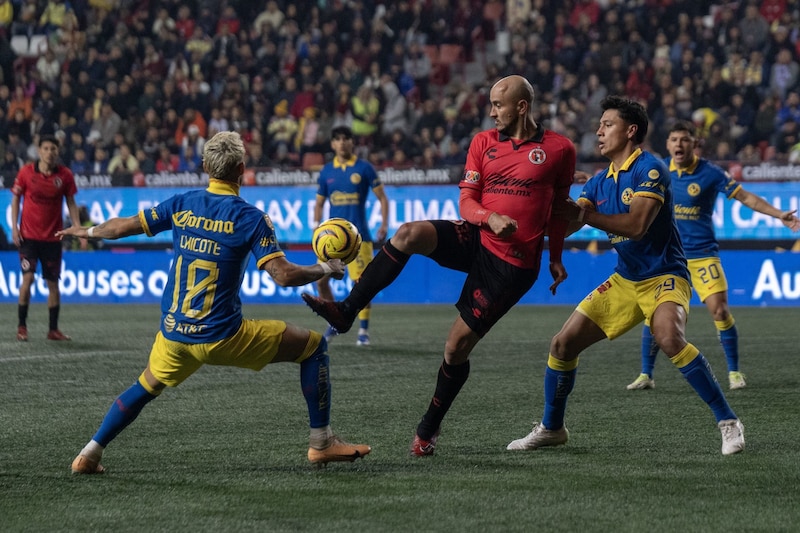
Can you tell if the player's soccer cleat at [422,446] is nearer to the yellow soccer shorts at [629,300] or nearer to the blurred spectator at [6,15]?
the yellow soccer shorts at [629,300]

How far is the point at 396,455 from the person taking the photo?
658cm

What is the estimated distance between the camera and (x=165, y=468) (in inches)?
242

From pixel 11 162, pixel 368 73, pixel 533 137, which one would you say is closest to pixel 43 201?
pixel 533 137

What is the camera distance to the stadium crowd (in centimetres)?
2094

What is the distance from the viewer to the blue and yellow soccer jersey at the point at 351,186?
538 inches

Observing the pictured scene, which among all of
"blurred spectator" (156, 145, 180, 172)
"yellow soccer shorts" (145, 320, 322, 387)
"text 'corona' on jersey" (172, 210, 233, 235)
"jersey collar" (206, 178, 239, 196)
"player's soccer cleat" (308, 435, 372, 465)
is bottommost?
"player's soccer cleat" (308, 435, 372, 465)

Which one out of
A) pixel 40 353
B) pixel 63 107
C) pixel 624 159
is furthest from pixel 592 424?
pixel 63 107

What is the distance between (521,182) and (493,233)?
0.31 metres

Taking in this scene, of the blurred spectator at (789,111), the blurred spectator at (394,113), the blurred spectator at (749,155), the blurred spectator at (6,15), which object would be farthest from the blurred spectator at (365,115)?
the blurred spectator at (6,15)

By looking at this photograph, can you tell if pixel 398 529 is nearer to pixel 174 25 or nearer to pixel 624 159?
pixel 624 159

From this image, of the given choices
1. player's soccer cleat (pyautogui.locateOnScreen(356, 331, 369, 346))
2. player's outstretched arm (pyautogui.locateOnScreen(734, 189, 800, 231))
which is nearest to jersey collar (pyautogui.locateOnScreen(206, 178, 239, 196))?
player's outstretched arm (pyautogui.locateOnScreen(734, 189, 800, 231))

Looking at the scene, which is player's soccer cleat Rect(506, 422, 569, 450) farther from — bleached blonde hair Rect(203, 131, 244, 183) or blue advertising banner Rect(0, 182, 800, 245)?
blue advertising banner Rect(0, 182, 800, 245)

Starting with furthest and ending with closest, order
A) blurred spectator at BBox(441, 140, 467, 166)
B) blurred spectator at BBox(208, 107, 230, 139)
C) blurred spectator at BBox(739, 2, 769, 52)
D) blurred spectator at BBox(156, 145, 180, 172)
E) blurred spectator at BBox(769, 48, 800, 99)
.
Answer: blurred spectator at BBox(208, 107, 230, 139) < blurred spectator at BBox(156, 145, 180, 172) < blurred spectator at BBox(739, 2, 769, 52) < blurred spectator at BBox(769, 48, 800, 99) < blurred spectator at BBox(441, 140, 467, 166)

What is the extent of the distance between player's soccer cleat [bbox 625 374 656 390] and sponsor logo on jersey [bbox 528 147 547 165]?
12.0 ft
